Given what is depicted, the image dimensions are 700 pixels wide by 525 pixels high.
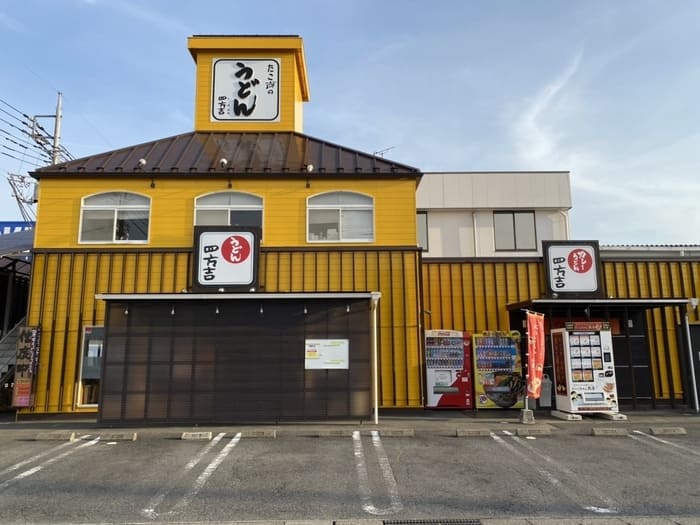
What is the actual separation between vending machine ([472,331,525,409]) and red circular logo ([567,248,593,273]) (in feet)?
8.19

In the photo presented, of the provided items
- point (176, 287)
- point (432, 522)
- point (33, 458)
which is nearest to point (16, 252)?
point (176, 287)

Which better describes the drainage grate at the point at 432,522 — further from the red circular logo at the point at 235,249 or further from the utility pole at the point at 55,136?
the utility pole at the point at 55,136

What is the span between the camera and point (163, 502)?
5902mm

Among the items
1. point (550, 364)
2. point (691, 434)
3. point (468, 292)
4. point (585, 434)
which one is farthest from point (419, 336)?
point (691, 434)

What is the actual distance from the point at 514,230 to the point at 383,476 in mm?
16247

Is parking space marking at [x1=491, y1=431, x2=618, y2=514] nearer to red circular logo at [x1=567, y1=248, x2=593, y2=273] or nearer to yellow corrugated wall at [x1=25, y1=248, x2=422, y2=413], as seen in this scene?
yellow corrugated wall at [x1=25, y1=248, x2=422, y2=413]

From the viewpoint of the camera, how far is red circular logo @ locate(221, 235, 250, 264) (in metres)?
12.5

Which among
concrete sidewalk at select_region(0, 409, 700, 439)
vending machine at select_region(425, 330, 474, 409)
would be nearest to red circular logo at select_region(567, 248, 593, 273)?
vending machine at select_region(425, 330, 474, 409)

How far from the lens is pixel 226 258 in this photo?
12.5m

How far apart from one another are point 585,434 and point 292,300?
21.6 feet

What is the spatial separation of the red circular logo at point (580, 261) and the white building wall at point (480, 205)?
7269 mm

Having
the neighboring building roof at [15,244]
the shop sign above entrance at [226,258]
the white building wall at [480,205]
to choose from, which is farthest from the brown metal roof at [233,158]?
the white building wall at [480,205]

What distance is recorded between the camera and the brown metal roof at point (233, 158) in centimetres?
1360

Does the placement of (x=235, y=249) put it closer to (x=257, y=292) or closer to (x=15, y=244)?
(x=257, y=292)
